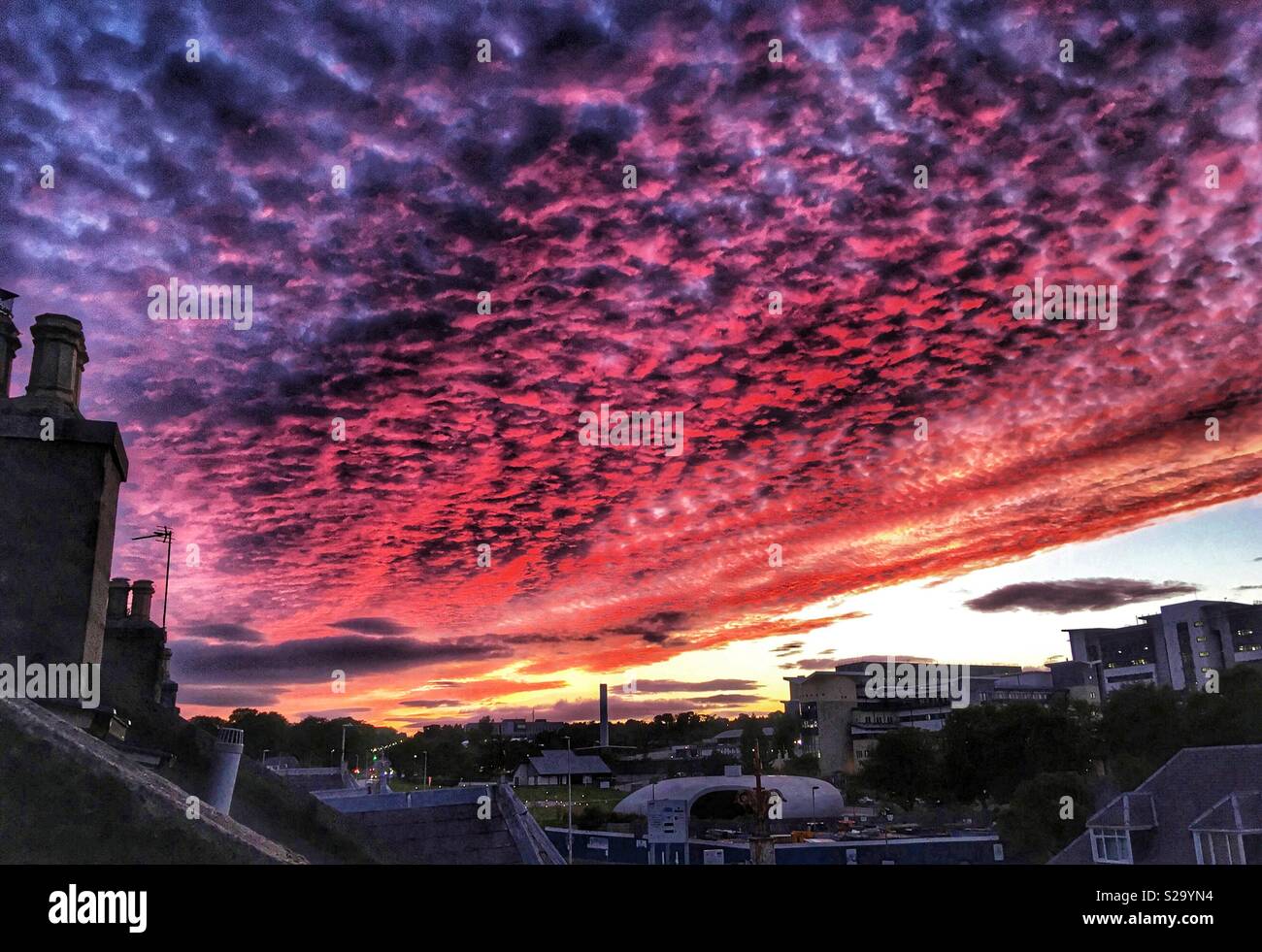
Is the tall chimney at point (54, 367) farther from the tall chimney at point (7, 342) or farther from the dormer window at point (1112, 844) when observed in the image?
the dormer window at point (1112, 844)

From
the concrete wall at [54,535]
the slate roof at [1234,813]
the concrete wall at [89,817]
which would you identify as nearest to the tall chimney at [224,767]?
the concrete wall at [54,535]

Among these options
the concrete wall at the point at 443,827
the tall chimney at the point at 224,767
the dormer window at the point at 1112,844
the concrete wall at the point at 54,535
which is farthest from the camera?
the dormer window at the point at 1112,844

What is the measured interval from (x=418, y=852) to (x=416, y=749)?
89.2 meters

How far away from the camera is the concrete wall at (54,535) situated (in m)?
14.5

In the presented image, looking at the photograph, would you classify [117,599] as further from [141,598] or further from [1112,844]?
[1112,844]

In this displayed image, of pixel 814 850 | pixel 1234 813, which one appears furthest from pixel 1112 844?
pixel 814 850

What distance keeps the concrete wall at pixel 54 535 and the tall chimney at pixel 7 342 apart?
2.86 ft

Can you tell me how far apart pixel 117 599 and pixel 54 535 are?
393 inches

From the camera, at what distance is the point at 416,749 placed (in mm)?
109188

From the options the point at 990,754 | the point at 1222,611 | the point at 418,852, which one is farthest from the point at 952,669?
the point at 418,852

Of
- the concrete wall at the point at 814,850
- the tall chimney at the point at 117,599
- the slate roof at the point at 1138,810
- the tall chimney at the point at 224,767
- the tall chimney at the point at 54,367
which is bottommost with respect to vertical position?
the concrete wall at the point at 814,850

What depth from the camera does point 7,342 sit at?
54.3ft
